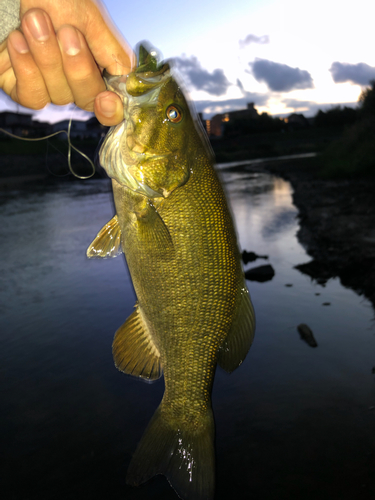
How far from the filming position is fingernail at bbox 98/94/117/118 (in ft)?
5.54

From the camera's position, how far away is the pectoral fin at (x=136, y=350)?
2.16m

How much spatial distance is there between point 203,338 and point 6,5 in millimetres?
1908

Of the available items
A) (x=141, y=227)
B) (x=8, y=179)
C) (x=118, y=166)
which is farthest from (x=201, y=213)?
(x=8, y=179)

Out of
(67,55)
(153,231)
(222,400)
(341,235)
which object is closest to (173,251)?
(153,231)

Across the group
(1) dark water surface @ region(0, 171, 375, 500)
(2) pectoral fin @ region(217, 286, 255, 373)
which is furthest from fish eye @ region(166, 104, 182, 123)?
(1) dark water surface @ region(0, 171, 375, 500)

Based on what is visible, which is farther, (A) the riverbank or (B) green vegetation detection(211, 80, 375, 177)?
(B) green vegetation detection(211, 80, 375, 177)

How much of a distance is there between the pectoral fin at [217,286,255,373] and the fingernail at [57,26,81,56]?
1468 millimetres

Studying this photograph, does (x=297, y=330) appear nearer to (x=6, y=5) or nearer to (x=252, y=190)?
(x=6, y=5)

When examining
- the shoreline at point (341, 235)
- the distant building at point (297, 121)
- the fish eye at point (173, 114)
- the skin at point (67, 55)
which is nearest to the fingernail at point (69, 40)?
the skin at point (67, 55)

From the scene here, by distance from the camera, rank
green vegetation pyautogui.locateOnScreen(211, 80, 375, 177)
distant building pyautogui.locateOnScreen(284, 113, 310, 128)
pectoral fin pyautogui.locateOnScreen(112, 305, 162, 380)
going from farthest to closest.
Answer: distant building pyautogui.locateOnScreen(284, 113, 310, 128) < green vegetation pyautogui.locateOnScreen(211, 80, 375, 177) < pectoral fin pyautogui.locateOnScreen(112, 305, 162, 380)

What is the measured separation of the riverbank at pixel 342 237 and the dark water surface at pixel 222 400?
17.2 inches

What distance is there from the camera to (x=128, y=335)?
218 cm

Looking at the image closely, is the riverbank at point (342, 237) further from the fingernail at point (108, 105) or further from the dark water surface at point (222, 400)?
the fingernail at point (108, 105)

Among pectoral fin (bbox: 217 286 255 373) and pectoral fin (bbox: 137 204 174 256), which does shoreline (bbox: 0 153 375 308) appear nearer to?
pectoral fin (bbox: 217 286 255 373)
